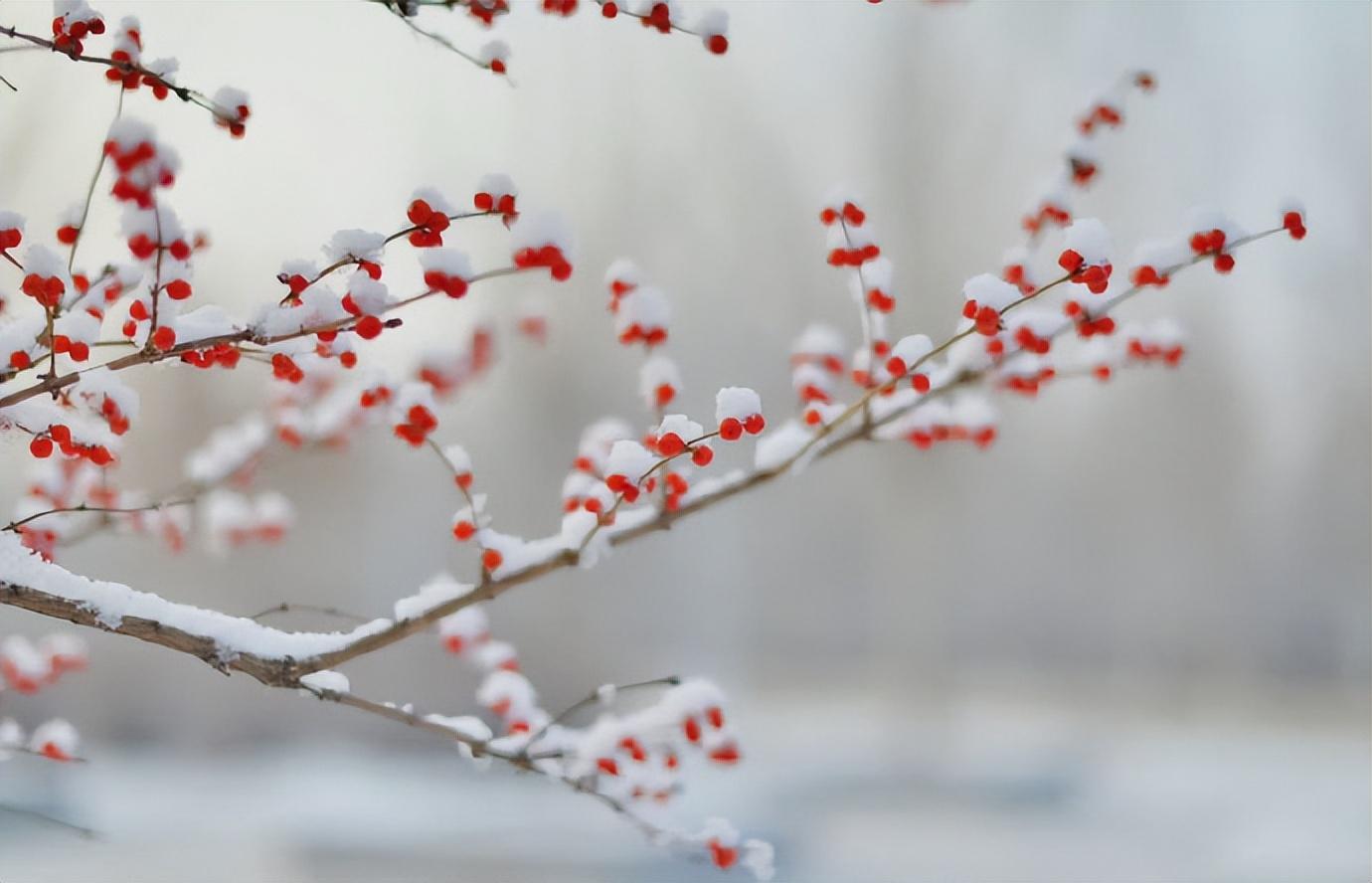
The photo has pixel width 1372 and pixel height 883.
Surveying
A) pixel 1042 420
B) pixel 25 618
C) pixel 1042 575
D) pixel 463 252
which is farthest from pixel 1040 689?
pixel 463 252

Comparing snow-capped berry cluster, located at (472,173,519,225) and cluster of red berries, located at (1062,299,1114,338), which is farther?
cluster of red berries, located at (1062,299,1114,338)

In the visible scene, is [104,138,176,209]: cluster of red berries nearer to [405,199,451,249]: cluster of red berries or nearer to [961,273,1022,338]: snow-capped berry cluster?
[405,199,451,249]: cluster of red berries

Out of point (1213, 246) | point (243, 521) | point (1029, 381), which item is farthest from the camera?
point (243, 521)

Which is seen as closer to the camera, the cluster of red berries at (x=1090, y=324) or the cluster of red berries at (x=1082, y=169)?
the cluster of red berries at (x=1090, y=324)

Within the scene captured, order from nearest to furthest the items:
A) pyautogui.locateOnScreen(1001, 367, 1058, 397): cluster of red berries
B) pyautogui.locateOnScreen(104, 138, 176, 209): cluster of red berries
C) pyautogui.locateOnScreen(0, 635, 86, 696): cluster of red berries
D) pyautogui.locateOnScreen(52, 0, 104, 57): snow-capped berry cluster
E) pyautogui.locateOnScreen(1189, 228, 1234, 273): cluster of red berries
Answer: pyautogui.locateOnScreen(104, 138, 176, 209): cluster of red berries, pyautogui.locateOnScreen(52, 0, 104, 57): snow-capped berry cluster, pyautogui.locateOnScreen(1189, 228, 1234, 273): cluster of red berries, pyautogui.locateOnScreen(1001, 367, 1058, 397): cluster of red berries, pyautogui.locateOnScreen(0, 635, 86, 696): cluster of red berries

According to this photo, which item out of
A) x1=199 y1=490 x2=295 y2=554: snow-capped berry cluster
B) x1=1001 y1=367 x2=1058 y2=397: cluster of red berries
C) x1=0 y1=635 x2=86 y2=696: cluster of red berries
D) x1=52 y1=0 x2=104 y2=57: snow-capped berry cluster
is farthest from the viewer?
x1=199 y1=490 x2=295 y2=554: snow-capped berry cluster

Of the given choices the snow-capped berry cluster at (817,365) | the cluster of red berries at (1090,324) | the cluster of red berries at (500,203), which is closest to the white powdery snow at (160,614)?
the cluster of red berries at (500,203)

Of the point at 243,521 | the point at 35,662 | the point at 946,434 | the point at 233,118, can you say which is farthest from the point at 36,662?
the point at 946,434

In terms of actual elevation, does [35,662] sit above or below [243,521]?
below

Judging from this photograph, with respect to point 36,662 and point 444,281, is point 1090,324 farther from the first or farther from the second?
point 36,662

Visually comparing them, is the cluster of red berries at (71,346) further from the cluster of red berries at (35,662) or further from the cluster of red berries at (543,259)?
the cluster of red berries at (35,662)

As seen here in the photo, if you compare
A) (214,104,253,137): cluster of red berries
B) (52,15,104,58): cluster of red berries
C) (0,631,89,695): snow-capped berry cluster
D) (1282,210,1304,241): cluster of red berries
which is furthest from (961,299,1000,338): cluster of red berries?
(0,631,89,695): snow-capped berry cluster

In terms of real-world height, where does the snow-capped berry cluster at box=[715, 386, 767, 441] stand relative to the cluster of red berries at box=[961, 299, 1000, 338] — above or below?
below

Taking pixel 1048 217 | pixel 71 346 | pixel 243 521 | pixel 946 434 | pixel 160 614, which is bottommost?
pixel 160 614
